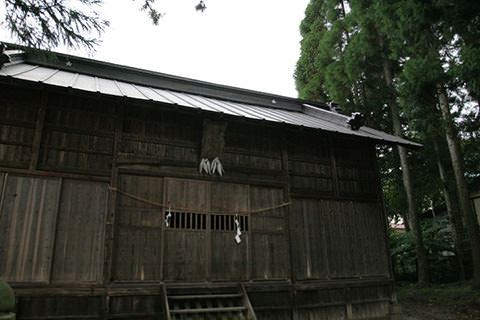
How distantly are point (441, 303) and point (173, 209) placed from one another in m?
8.54

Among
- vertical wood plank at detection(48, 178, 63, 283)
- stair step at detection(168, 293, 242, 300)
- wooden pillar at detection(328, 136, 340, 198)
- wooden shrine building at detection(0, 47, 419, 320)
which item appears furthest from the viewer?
wooden pillar at detection(328, 136, 340, 198)

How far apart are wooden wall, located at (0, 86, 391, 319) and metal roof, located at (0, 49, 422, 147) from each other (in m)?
0.40

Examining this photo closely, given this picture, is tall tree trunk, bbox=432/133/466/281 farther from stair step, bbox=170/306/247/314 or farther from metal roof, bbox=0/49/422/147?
stair step, bbox=170/306/247/314

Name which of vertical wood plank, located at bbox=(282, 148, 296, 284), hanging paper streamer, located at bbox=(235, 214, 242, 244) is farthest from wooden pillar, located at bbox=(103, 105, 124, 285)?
vertical wood plank, located at bbox=(282, 148, 296, 284)

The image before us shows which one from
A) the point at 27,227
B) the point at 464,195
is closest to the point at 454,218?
the point at 464,195

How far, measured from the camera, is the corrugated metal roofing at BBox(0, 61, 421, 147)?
7.46 metres

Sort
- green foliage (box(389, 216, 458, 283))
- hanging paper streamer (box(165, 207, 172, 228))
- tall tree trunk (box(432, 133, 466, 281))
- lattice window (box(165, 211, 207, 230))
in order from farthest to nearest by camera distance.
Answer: green foliage (box(389, 216, 458, 283)), tall tree trunk (box(432, 133, 466, 281)), lattice window (box(165, 211, 207, 230)), hanging paper streamer (box(165, 207, 172, 228))

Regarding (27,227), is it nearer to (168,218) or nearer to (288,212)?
(168,218)

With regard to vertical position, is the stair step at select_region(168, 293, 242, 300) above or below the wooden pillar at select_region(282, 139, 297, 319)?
below

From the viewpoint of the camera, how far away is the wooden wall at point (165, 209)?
6.48 meters

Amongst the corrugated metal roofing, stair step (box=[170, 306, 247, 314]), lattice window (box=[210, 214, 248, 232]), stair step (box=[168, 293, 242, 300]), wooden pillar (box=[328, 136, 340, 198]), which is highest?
the corrugated metal roofing

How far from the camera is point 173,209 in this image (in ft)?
24.9

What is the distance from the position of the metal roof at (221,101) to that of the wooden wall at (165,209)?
399 mm

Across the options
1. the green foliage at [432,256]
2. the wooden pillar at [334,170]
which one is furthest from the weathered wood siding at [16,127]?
the green foliage at [432,256]
